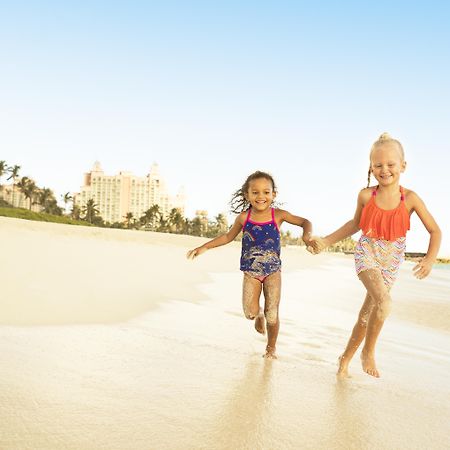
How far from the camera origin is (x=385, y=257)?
3697 millimetres

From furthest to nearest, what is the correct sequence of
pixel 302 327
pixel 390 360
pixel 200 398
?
pixel 302 327 < pixel 390 360 < pixel 200 398

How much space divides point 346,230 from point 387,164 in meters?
0.65

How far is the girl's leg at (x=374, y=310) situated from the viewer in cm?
351

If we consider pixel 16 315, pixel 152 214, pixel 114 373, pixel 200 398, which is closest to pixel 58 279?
pixel 16 315

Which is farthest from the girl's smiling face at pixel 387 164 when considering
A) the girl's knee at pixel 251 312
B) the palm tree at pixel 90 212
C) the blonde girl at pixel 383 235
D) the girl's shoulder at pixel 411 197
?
the palm tree at pixel 90 212

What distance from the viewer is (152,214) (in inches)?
4486

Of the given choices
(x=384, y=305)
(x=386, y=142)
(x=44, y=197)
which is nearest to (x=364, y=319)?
(x=384, y=305)

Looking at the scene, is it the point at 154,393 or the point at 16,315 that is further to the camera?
the point at 16,315

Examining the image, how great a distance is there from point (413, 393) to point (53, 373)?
2.22m

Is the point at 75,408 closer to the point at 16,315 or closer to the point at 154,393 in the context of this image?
the point at 154,393

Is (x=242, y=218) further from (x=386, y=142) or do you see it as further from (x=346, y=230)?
(x=386, y=142)

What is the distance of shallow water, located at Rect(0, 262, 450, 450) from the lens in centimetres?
213

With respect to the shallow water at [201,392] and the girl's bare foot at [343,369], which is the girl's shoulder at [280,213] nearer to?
the shallow water at [201,392]

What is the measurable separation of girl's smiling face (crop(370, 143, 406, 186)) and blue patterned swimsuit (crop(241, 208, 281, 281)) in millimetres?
1044
